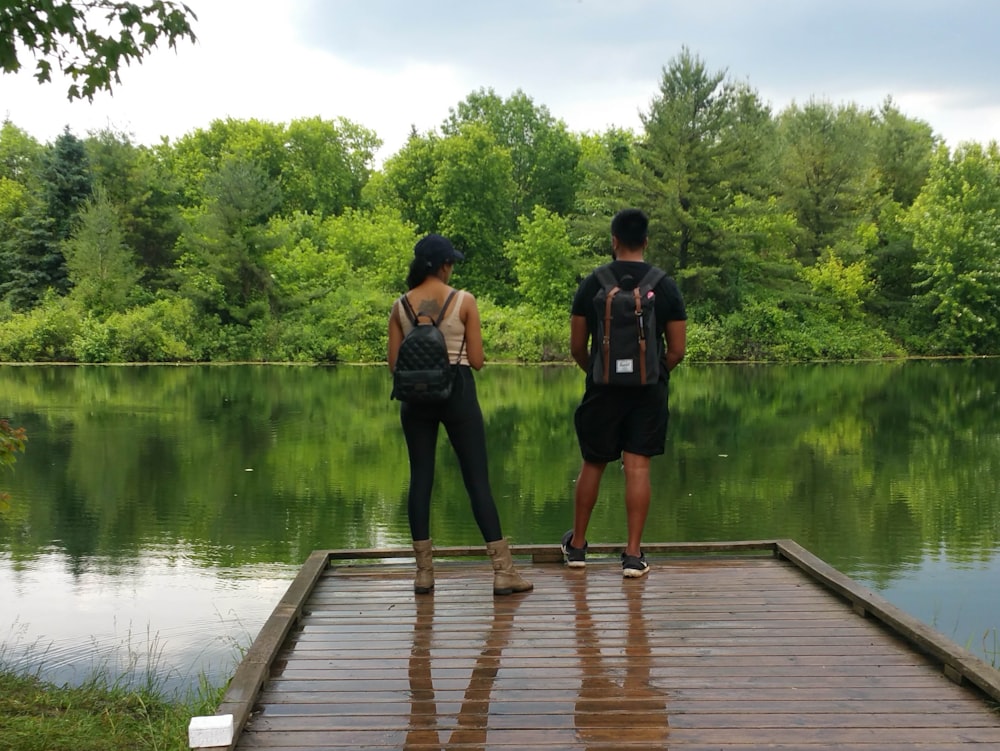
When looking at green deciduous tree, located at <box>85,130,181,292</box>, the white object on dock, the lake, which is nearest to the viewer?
the white object on dock

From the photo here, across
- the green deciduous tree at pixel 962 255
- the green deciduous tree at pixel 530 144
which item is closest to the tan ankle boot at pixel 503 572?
the green deciduous tree at pixel 962 255

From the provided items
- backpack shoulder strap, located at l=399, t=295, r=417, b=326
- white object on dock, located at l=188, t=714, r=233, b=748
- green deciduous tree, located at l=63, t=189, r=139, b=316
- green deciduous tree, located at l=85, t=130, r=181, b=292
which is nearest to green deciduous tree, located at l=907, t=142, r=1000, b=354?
green deciduous tree, located at l=85, t=130, r=181, b=292

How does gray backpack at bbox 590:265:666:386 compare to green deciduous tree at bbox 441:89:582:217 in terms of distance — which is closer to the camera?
gray backpack at bbox 590:265:666:386

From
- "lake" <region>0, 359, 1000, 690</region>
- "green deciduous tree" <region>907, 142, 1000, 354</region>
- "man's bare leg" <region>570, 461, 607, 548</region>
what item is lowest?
"lake" <region>0, 359, 1000, 690</region>

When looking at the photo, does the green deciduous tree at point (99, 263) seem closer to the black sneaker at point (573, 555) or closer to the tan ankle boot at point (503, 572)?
the black sneaker at point (573, 555)

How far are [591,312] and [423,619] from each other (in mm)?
1559

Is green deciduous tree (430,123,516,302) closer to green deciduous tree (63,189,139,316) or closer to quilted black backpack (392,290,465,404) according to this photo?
green deciduous tree (63,189,139,316)

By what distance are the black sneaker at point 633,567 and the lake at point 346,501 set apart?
2448 mm

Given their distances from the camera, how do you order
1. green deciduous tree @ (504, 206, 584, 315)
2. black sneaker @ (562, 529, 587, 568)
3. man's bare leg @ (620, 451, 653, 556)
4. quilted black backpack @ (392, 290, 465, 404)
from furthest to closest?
green deciduous tree @ (504, 206, 584, 315), black sneaker @ (562, 529, 587, 568), man's bare leg @ (620, 451, 653, 556), quilted black backpack @ (392, 290, 465, 404)

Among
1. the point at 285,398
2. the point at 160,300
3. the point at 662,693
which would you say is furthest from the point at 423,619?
the point at 160,300

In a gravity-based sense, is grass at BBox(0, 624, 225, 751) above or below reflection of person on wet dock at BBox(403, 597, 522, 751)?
below

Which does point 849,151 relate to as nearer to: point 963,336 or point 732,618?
point 963,336

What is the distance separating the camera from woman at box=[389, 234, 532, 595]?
439 cm

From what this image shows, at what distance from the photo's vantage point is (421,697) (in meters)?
3.38
